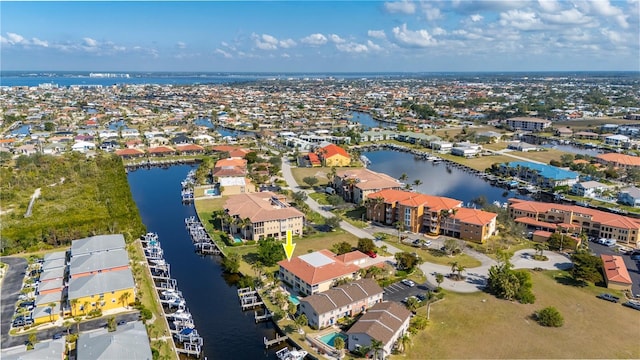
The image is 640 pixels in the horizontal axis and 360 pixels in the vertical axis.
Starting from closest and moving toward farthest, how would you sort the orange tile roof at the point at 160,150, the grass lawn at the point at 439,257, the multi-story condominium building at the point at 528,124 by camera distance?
the grass lawn at the point at 439,257, the orange tile roof at the point at 160,150, the multi-story condominium building at the point at 528,124

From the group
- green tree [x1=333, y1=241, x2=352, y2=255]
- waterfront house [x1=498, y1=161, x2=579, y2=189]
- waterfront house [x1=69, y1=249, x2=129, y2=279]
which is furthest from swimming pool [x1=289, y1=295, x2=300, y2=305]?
waterfront house [x1=498, y1=161, x2=579, y2=189]

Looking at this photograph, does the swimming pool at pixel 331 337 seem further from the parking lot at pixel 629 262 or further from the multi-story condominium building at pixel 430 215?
the parking lot at pixel 629 262

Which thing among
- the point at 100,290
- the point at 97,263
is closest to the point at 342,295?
the point at 100,290

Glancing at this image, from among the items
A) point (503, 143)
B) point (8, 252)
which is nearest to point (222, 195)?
point (8, 252)

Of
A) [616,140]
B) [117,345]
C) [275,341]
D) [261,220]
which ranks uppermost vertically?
[616,140]

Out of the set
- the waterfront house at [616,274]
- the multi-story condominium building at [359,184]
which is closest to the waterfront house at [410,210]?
the multi-story condominium building at [359,184]

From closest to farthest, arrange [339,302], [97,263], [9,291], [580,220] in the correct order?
[339,302] < [9,291] < [97,263] < [580,220]

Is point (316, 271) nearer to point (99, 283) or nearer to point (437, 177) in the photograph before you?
point (99, 283)

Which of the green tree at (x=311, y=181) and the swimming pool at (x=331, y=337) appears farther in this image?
the green tree at (x=311, y=181)
